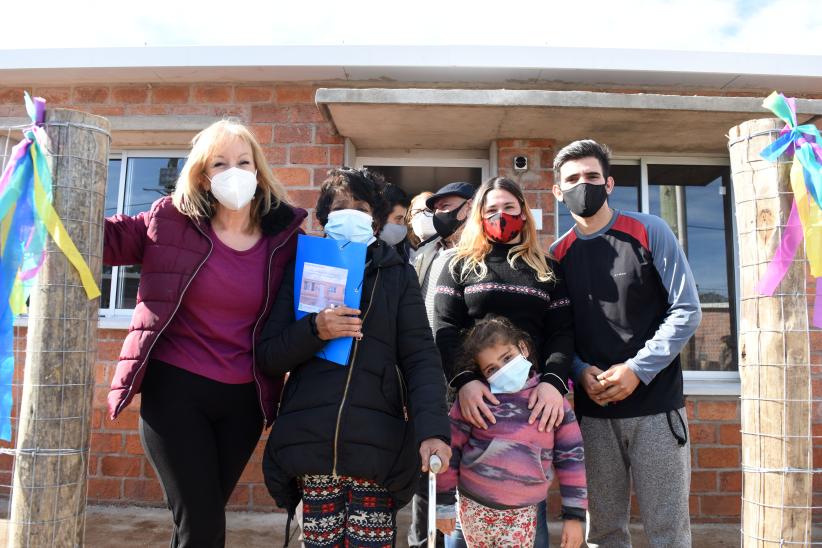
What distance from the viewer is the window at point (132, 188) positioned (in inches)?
179

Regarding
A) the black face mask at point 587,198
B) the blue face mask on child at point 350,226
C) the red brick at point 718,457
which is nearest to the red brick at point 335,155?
the black face mask at point 587,198

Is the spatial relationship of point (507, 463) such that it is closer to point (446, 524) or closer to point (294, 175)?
point (446, 524)

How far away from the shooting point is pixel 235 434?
207cm

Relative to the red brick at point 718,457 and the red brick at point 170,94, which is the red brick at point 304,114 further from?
the red brick at point 718,457

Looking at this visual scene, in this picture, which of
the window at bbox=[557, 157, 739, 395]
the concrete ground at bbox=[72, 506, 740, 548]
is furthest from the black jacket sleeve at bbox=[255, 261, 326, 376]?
the window at bbox=[557, 157, 739, 395]

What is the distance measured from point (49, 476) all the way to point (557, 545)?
9.83ft

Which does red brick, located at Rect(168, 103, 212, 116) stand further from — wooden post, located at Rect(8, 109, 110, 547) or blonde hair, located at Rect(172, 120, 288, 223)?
wooden post, located at Rect(8, 109, 110, 547)

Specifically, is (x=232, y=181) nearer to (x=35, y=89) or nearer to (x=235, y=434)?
(x=235, y=434)

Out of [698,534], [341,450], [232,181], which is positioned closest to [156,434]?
[341,450]

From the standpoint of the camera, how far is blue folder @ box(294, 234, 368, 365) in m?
2.05

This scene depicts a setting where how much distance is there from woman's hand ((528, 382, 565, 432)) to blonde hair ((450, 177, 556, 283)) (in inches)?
18.4

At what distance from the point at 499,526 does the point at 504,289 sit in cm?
91

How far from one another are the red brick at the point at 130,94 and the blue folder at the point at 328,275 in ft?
10.1

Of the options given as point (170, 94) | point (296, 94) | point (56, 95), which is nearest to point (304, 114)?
point (296, 94)
